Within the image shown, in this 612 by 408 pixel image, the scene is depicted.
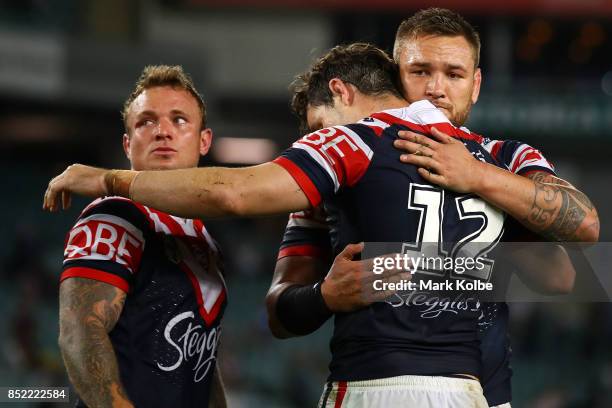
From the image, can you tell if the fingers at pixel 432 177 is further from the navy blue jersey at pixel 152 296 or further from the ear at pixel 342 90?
the navy blue jersey at pixel 152 296

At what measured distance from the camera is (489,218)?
297cm

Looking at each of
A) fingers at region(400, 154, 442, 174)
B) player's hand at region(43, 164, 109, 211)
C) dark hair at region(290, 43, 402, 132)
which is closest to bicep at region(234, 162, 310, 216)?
fingers at region(400, 154, 442, 174)

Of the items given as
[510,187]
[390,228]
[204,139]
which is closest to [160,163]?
[204,139]

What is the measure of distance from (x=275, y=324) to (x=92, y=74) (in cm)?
1125

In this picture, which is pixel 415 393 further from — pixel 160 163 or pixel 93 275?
pixel 160 163

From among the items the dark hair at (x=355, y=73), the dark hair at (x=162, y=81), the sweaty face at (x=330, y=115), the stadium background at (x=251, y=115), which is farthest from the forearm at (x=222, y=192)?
the stadium background at (x=251, y=115)

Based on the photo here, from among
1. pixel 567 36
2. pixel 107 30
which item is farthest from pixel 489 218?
pixel 107 30

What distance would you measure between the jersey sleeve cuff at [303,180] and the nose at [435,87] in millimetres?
744

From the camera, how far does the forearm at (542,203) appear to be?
9.49 ft

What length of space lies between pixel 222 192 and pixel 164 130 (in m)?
0.89

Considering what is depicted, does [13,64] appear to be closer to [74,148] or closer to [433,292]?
[74,148]

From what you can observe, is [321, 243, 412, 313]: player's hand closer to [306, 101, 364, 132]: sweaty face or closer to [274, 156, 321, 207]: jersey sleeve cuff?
[274, 156, 321, 207]: jersey sleeve cuff

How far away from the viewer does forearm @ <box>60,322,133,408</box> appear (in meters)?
2.85

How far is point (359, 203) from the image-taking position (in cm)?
285
